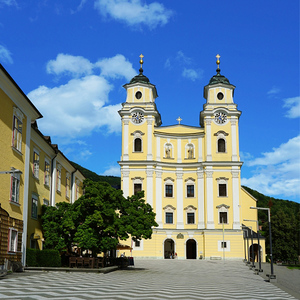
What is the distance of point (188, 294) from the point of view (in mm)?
17156

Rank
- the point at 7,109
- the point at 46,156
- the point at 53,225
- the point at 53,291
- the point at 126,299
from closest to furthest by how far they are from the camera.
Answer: the point at 126,299 → the point at 53,291 → the point at 7,109 → the point at 53,225 → the point at 46,156

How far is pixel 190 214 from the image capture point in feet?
220

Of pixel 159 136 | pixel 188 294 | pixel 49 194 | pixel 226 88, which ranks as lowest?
pixel 188 294

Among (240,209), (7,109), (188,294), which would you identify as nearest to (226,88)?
(240,209)

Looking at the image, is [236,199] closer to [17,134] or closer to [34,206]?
[34,206]

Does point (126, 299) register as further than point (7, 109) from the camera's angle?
No

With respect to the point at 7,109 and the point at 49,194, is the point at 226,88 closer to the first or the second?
the point at 49,194

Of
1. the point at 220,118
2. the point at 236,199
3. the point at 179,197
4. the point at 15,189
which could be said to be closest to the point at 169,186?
the point at 179,197

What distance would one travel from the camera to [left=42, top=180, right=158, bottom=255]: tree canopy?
31797 mm

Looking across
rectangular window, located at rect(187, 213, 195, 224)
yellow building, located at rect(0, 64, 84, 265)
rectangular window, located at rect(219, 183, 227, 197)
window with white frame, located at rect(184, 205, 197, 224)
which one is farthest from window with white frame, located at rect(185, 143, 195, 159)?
yellow building, located at rect(0, 64, 84, 265)

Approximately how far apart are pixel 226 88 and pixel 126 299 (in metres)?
56.9

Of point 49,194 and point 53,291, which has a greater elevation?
point 49,194

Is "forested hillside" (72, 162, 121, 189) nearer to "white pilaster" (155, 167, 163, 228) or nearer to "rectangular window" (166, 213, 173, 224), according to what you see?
"white pilaster" (155, 167, 163, 228)

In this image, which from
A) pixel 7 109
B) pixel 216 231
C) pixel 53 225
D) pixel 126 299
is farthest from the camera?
pixel 216 231
